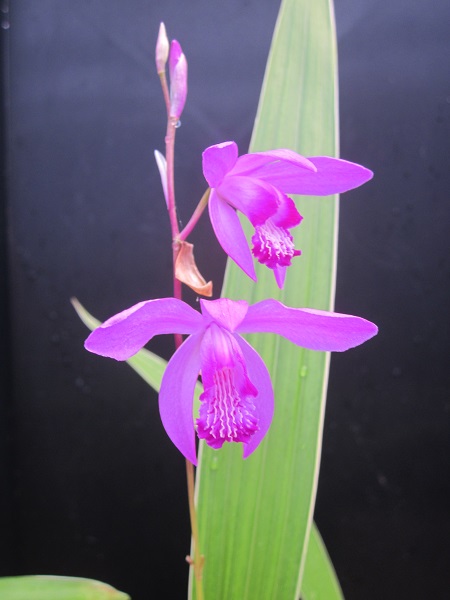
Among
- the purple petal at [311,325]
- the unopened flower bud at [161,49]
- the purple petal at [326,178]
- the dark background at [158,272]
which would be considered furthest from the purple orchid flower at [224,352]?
the dark background at [158,272]

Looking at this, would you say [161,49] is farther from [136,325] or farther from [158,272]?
[158,272]

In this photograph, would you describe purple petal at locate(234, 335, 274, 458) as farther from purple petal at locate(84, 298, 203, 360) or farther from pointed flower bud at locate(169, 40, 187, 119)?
pointed flower bud at locate(169, 40, 187, 119)

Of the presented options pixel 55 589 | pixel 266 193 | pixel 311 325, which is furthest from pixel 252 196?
pixel 55 589

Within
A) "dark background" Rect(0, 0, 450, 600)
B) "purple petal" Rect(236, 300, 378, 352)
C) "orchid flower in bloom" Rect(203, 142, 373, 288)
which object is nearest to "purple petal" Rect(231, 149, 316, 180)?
"orchid flower in bloom" Rect(203, 142, 373, 288)

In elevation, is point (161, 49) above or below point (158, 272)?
above

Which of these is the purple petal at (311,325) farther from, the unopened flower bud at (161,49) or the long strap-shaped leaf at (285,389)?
the unopened flower bud at (161,49)

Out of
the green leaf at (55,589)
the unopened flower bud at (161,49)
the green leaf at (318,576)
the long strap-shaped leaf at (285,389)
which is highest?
the unopened flower bud at (161,49)

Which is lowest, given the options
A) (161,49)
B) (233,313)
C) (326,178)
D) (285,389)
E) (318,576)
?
(318,576)
